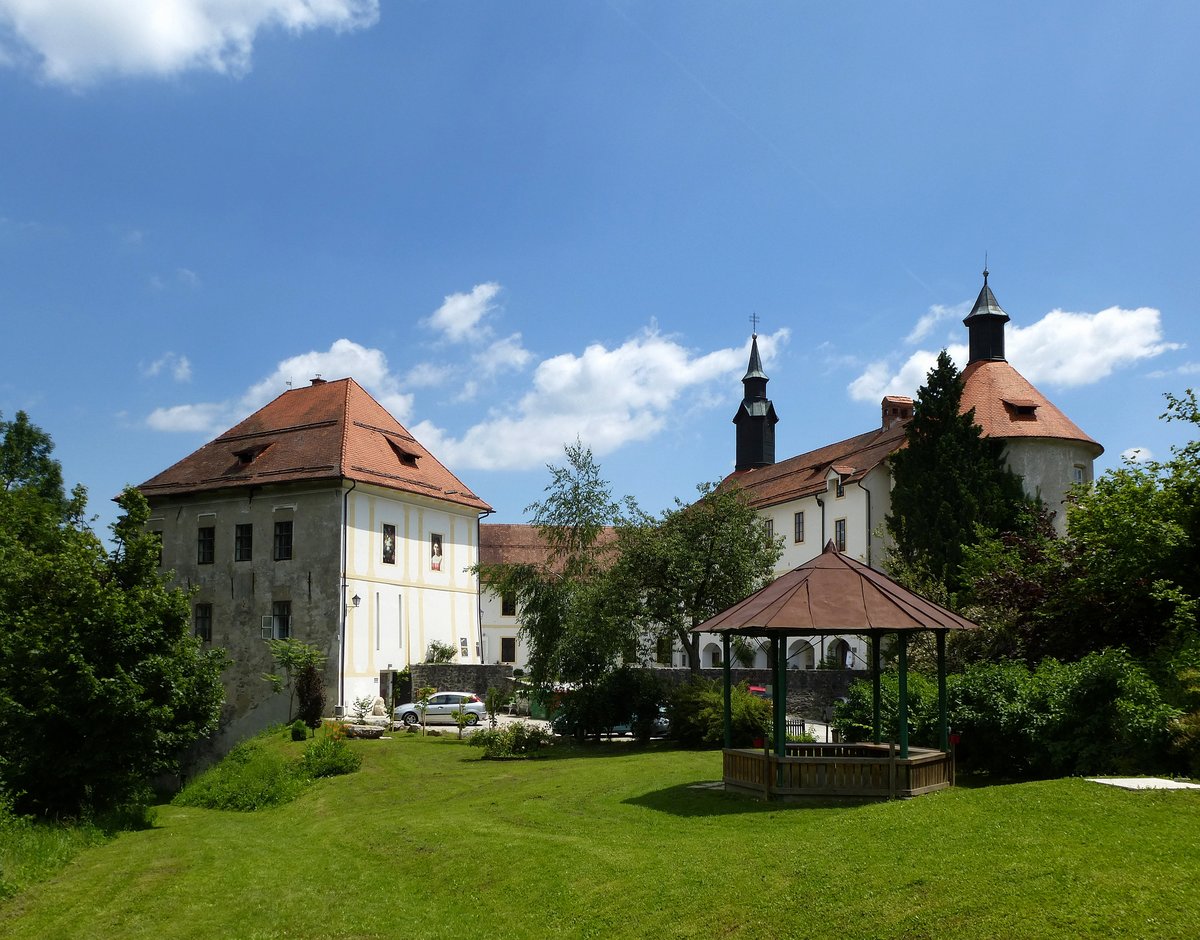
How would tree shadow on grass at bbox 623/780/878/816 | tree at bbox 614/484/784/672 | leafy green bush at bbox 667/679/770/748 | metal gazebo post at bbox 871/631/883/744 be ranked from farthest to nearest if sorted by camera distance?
tree at bbox 614/484/784/672
leafy green bush at bbox 667/679/770/748
metal gazebo post at bbox 871/631/883/744
tree shadow on grass at bbox 623/780/878/816

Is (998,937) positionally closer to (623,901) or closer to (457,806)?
(623,901)

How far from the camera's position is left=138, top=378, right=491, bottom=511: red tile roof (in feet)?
135

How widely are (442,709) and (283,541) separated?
9484 mm

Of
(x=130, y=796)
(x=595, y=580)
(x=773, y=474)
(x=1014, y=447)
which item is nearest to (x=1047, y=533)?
(x=1014, y=447)

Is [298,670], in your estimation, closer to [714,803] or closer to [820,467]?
A: [714,803]

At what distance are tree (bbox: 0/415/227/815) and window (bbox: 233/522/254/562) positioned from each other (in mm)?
18292

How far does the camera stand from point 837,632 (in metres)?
17.8

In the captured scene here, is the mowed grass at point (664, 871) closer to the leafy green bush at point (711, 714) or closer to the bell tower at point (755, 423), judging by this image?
the leafy green bush at point (711, 714)

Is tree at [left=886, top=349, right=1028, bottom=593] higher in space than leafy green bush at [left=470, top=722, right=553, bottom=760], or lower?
higher

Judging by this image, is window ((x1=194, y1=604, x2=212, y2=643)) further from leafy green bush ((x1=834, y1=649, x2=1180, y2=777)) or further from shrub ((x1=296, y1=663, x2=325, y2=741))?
leafy green bush ((x1=834, y1=649, x2=1180, y2=777))

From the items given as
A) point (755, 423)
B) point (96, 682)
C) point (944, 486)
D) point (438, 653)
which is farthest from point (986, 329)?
point (96, 682)

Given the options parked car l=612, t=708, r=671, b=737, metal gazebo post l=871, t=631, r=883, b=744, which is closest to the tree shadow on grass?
metal gazebo post l=871, t=631, r=883, b=744

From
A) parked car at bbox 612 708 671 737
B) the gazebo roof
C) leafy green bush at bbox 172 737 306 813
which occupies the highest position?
the gazebo roof

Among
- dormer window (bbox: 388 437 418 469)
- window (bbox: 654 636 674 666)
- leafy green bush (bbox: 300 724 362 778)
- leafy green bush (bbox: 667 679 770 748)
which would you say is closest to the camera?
leafy green bush (bbox: 667 679 770 748)
